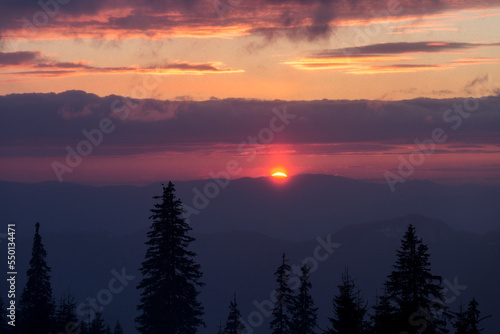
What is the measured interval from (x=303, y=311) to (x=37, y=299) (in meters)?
19.3

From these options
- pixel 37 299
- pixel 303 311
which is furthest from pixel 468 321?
pixel 37 299

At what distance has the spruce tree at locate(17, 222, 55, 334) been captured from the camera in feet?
138

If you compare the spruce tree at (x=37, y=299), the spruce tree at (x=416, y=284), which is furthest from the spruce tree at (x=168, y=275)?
the spruce tree at (x=416, y=284)

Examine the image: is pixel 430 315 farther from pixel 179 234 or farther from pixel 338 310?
pixel 179 234

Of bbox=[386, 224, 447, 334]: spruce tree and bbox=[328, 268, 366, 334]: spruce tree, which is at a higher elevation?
bbox=[386, 224, 447, 334]: spruce tree

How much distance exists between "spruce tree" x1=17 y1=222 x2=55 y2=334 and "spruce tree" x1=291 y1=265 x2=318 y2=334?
1580cm

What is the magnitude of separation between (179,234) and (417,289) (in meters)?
14.9

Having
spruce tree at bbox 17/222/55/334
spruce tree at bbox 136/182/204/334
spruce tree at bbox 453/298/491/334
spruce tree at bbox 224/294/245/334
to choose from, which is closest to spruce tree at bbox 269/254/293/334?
spruce tree at bbox 224/294/245/334

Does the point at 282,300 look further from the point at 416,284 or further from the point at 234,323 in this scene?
the point at 416,284

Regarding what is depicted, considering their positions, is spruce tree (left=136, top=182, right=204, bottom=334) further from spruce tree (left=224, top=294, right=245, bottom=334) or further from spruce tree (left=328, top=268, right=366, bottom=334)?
spruce tree (left=328, top=268, right=366, bottom=334)

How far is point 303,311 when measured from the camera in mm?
43250

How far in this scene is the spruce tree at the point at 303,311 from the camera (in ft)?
Answer: 141

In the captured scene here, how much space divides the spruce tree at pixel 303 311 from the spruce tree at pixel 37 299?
1580 cm

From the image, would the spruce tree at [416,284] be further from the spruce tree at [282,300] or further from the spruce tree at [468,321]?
the spruce tree at [282,300]
